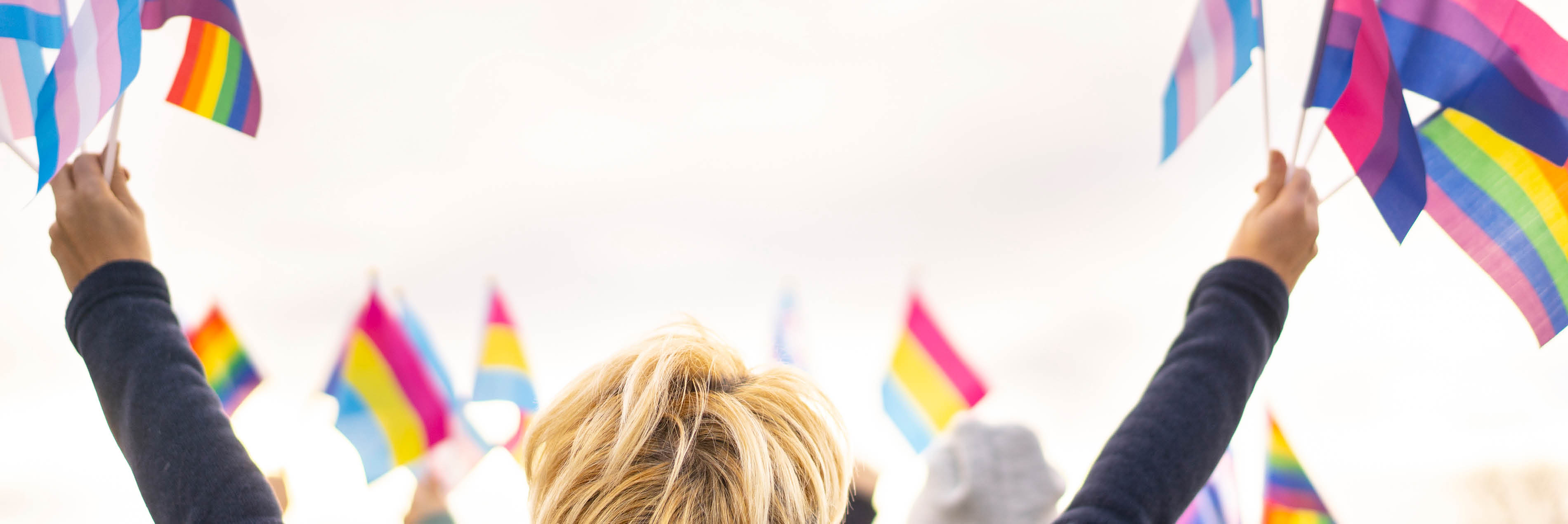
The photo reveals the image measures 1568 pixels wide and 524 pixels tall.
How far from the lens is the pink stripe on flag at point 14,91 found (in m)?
1.75

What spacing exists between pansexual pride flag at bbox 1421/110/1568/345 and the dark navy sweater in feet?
4.94

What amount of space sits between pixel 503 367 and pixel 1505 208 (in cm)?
783

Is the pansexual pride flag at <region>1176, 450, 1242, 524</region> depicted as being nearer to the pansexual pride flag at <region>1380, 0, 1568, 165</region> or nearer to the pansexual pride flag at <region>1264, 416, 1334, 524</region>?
the pansexual pride flag at <region>1264, 416, 1334, 524</region>

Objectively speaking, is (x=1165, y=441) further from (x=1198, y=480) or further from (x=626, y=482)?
(x=626, y=482)

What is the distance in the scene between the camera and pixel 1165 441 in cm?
115

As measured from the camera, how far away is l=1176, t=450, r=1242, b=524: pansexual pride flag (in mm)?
6453

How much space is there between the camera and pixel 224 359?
8000mm

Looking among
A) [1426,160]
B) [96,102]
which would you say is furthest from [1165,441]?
[1426,160]

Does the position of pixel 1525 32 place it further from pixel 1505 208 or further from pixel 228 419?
pixel 228 419

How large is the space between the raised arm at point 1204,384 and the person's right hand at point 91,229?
4.15 feet

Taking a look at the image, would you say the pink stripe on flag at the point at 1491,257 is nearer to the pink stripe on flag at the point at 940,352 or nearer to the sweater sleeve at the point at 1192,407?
the sweater sleeve at the point at 1192,407

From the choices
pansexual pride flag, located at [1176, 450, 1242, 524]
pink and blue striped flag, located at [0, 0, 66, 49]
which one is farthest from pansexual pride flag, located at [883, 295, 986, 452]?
pink and blue striped flag, located at [0, 0, 66, 49]

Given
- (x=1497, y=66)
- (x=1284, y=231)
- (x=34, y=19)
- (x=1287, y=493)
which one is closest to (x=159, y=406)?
(x=34, y=19)

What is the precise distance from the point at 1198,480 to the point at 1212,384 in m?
0.12
